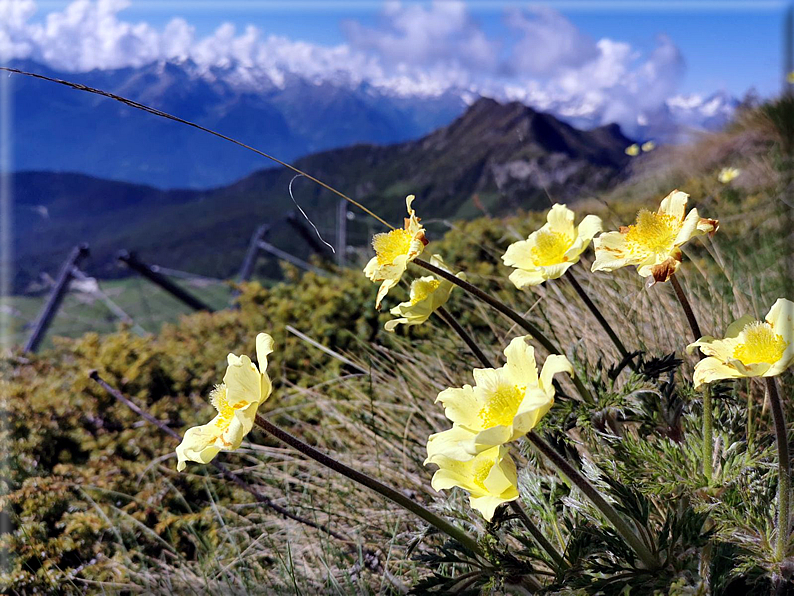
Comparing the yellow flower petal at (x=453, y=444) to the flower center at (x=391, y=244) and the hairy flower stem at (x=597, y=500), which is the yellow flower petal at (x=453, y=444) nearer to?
the hairy flower stem at (x=597, y=500)

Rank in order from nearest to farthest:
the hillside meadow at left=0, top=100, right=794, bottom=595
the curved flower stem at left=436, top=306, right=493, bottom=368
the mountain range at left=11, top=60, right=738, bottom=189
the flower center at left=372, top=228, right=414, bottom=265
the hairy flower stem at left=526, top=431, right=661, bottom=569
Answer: the hairy flower stem at left=526, top=431, right=661, bottom=569
the hillside meadow at left=0, top=100, right=794, bottom=595
the flower center at left=372, top=228, right=414, bottom=265
the curved flower stem at left=436, top=306, right=493, bottom=368
the mountain range at left=11, top=60, right=738, bottom=189

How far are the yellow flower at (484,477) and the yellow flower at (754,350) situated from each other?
0.38 metres

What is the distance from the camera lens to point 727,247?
147 inches

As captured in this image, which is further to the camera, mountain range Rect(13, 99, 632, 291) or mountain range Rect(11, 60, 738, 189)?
mountain range Rect(11, 60, 738, 189)

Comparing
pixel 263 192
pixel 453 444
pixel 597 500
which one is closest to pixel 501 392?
pixel 453 444

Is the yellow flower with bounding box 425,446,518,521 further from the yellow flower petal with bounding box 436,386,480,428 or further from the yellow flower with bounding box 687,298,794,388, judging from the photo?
the yellow flower with bounding box 687,298,794,388

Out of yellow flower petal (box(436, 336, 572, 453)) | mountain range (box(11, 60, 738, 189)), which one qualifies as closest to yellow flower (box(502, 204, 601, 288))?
yellow flower petal (box(436, 336, 572, 453))

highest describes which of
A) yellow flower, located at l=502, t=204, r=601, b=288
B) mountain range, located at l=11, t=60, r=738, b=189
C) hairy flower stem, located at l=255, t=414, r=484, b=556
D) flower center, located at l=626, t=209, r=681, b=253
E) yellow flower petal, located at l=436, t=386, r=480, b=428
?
flower center, located at l=626, t=209, r=681, b=253

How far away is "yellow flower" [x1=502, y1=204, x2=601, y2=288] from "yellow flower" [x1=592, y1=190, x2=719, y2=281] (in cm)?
7

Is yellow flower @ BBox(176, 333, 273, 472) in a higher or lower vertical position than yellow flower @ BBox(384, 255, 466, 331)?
lower

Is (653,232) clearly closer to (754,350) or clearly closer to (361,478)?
(754,350)

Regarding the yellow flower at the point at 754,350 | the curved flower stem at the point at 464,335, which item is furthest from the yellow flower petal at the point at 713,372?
the curved flower stem at the point at 464,335

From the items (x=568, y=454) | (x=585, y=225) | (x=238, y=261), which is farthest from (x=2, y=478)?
(x=238, y=261)

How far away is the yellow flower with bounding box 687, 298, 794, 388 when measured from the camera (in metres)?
0.94
